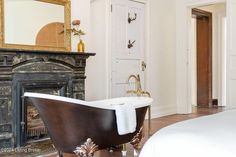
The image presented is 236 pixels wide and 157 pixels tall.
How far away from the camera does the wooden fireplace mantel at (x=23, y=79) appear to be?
11.9 ft

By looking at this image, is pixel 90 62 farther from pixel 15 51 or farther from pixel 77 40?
pixel 15 51

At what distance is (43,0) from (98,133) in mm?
2278

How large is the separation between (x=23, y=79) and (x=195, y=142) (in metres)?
2.97

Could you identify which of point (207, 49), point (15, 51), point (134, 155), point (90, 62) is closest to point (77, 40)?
point (90, 62)

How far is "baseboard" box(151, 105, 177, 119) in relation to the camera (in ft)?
20.3

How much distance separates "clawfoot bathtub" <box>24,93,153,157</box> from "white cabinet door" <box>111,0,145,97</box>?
2.53m

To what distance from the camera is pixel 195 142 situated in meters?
1.22

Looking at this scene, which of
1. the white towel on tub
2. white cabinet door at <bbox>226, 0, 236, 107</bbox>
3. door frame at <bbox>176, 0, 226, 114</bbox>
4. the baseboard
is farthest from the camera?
door frame at <bbox>176, 0, 226, 114</bbox>

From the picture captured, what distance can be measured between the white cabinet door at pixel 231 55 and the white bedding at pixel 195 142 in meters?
4.55

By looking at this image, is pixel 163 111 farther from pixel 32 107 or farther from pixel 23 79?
pixel 23 79

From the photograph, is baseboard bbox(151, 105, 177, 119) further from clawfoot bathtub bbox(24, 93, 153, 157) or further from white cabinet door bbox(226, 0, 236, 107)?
clawfoot bathtub bbox(24, 93, 153, 157)

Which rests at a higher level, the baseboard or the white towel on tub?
the white towel on tub

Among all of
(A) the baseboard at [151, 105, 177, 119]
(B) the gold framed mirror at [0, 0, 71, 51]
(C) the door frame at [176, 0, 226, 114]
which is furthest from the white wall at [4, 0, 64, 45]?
(C) the door frame at [176, 0, 226, 114]

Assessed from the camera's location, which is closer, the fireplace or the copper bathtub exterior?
the copper bathtub exterior
